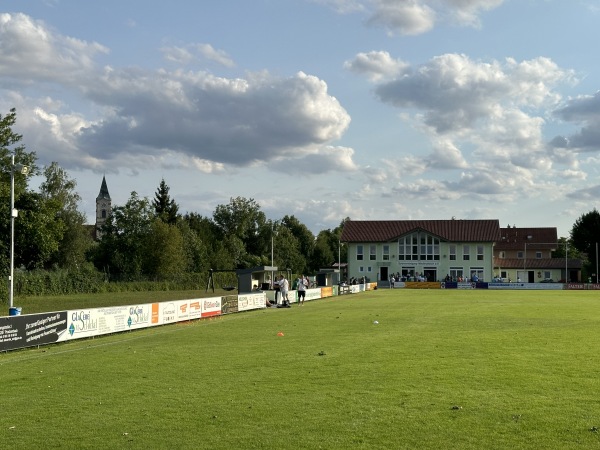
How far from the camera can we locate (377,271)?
9512cm

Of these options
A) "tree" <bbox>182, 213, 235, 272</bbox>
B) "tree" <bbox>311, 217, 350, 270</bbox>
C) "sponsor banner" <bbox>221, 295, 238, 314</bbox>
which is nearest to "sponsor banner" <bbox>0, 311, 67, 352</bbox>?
"sponsor banner" <bbox>221, 295, 238, 314</bbox>

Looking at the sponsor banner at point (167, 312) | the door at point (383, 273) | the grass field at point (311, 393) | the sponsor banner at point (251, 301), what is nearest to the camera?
the grass field at point (311, 393)

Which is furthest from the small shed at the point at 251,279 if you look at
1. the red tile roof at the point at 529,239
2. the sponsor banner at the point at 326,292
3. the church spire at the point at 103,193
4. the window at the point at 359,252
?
the church spire at the point at 103,193

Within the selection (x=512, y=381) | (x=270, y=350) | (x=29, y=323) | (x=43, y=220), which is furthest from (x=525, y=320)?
(x=43, y=220)

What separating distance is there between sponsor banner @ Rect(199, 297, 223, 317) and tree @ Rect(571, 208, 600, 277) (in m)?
82.1

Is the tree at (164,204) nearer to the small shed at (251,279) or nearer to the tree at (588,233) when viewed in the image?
the small shed at (251,279)

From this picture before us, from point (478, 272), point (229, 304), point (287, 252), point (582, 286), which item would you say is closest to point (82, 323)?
point (229, 304)

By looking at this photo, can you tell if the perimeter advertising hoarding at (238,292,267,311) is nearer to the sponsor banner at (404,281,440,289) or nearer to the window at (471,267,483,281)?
the sponsor banner at (404,281,440,289)

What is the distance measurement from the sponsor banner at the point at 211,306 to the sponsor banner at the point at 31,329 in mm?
11011

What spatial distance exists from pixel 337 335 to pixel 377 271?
7478 cm

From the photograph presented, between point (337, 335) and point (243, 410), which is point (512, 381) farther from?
point (337, 335)

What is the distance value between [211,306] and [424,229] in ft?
210

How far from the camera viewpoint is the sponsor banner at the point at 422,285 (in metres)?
78.2

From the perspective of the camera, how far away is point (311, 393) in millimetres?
11312
